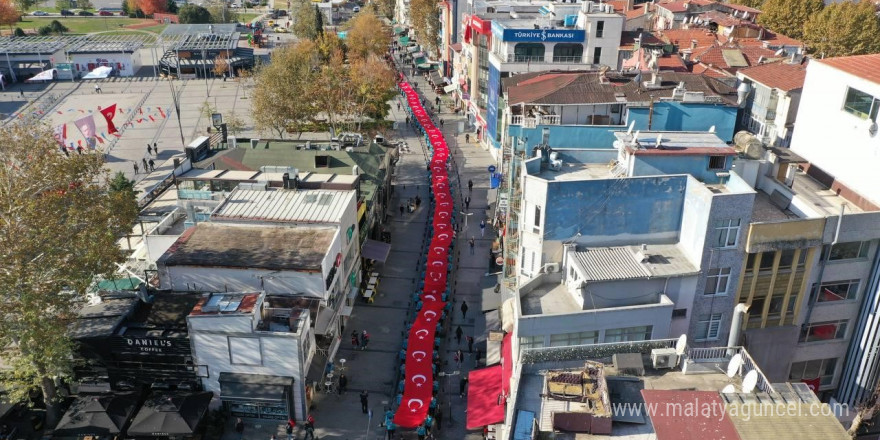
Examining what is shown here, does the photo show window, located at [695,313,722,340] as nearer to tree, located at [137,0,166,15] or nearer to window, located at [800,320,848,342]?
window, located at [800,320,848,342]

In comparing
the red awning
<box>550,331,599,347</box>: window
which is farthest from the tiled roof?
the red awning

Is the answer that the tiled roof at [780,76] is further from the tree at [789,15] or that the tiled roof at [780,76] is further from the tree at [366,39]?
the tree at [366,39]

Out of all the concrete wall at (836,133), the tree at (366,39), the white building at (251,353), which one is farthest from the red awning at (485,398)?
the tree at (366,39)

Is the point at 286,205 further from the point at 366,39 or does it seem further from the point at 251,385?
the point at 366,39

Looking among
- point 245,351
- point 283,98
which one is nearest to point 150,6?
point 283,98

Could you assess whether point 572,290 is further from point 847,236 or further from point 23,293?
point 23,293

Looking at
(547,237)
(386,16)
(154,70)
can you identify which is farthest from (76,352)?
(386,16)
